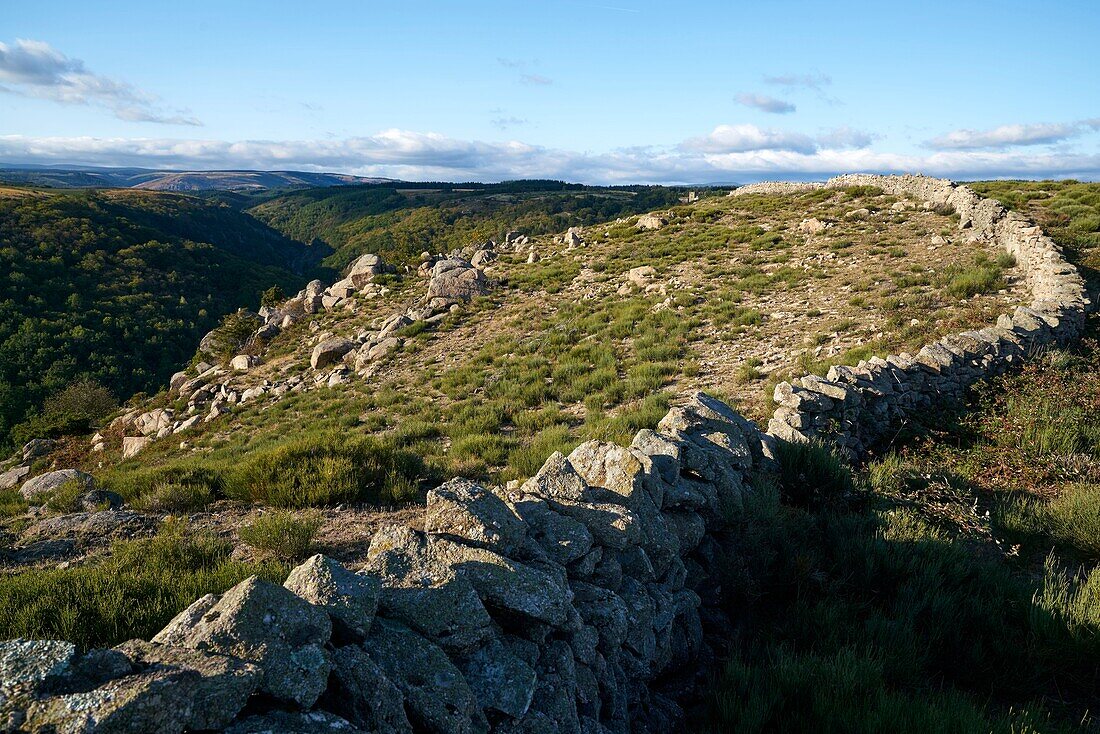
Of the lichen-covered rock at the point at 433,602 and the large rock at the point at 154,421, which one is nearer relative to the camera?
the lichen-covered rock at the point at 433,602

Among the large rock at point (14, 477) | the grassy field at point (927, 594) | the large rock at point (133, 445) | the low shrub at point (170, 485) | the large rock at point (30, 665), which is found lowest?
the large rock at point (14, 477)

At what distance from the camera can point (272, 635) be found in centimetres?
233

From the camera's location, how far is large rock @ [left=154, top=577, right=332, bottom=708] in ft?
7.09

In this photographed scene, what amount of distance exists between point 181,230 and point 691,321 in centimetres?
12576

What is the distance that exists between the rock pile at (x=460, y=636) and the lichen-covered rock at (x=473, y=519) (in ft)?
0.04

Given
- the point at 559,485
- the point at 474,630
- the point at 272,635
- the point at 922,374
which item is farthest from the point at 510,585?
the point at 922,374

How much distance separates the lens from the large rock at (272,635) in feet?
7.09

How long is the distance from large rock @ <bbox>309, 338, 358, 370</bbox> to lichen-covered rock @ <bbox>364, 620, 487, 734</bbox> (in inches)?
704

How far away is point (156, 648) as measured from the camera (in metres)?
2.30

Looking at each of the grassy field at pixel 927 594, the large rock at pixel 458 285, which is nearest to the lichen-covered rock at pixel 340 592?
the grassy field at pixel 927 594

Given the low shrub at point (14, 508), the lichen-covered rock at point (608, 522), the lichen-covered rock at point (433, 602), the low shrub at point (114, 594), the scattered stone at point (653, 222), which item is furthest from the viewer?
the scattered stone at point (653, 222)

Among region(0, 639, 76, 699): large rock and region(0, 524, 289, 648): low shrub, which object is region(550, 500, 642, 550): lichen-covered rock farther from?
region(0, 639, 76, 699): large rock

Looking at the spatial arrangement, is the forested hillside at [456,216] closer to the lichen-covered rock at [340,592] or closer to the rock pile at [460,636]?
the rock pile at [460,636]

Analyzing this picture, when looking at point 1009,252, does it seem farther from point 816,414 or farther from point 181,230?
point 181,230
